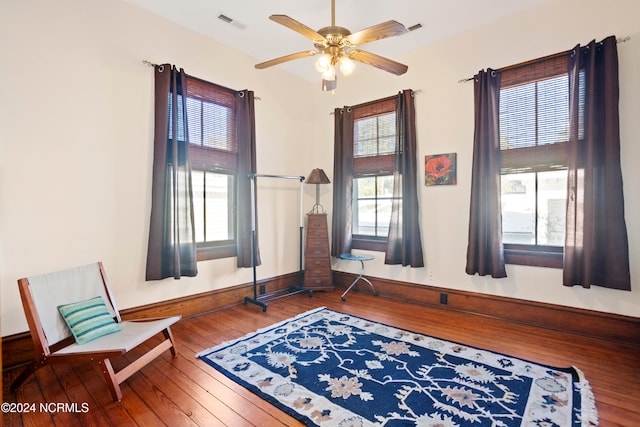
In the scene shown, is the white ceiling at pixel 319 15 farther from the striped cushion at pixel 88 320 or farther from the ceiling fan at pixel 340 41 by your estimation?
the striped cushion at pixel 88 320

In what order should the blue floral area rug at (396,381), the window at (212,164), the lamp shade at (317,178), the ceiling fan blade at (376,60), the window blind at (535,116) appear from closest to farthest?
the blue floral area rug at (396,381), the ceiling fan blade at (376,60), the window blind at (535,116), the window at (212,164), the lamp shade at (317,178)

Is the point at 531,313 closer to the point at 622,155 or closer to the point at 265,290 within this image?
the point at 622,155

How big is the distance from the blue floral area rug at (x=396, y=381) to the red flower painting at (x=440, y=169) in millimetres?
1920

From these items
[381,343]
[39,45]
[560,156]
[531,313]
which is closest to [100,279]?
[39,45]

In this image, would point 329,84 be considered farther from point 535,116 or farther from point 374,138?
point 535,116

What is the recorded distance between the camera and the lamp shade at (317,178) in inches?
186

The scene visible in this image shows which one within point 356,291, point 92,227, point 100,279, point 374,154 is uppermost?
point 374,154

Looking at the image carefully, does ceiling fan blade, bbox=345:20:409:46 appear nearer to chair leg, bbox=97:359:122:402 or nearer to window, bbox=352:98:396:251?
window, bbox=352:98:396:251

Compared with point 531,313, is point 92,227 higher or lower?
higher

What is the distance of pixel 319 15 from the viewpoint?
3359 mm

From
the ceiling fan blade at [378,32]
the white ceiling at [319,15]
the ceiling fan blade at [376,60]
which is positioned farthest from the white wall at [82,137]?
the ceiling fan blade at [378,32]

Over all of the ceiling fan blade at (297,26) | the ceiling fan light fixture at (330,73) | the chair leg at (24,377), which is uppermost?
the ceiling fan blade at (297,26)

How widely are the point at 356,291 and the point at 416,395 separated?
8.62ft

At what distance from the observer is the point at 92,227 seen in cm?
296
